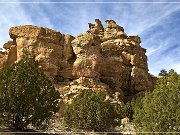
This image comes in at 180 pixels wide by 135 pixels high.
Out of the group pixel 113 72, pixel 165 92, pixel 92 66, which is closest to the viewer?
pixel 165 92

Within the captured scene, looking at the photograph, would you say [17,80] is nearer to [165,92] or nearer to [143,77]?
[165,92]

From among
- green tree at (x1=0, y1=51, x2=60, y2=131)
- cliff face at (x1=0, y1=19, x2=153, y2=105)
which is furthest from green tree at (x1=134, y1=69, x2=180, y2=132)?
cliff face at (x1=0, y1=19, x2=153, y2=105)

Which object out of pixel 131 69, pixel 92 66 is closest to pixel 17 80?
pixel 92 66

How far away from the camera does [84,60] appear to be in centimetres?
5428

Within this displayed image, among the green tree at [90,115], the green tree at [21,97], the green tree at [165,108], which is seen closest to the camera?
the green tree at [165,108]

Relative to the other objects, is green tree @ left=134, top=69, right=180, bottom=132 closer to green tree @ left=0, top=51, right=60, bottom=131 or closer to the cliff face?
green tree @ left=0, top=51, right=60, bottom=131

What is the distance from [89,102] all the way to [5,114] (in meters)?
11.7

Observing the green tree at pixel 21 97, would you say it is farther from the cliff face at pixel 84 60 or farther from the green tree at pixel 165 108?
the cliff face at pixel 84 60

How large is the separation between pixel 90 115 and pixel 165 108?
18.7 m

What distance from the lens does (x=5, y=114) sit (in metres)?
27.4

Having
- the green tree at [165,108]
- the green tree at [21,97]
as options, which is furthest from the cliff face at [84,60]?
the green tree at [165,108]

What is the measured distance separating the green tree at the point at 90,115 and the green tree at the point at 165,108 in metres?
16.5

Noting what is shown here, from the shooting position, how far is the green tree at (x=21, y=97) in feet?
88.7

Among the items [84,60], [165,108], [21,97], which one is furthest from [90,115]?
[84,60]
